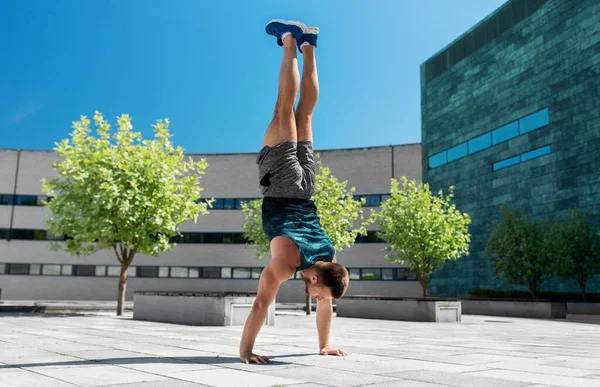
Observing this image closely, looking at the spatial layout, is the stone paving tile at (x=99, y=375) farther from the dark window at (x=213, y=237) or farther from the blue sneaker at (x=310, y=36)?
the dark window at (x=213, y=237)

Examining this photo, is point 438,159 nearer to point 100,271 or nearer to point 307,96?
point 100,271

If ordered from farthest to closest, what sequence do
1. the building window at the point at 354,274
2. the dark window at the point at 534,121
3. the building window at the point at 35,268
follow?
the building window at the point at 354,274 < the building window at the point at 35,268 < the dark window at the point at 534,121

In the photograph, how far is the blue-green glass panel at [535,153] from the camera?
31688 mm

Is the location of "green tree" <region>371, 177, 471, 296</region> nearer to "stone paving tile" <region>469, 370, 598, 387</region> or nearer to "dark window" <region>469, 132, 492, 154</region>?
"dark window" <region>469, 132, 492, 154</region>

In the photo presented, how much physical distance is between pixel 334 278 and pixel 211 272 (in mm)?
36592

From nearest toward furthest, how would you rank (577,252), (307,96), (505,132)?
(307,96) < (577,252) < (505,132)

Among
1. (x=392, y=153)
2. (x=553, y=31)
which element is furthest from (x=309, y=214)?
(x=392, y=153)

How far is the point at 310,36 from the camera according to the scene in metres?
5.23

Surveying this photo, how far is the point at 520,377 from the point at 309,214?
236 cm

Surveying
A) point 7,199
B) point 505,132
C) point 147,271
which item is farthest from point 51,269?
point 505,132

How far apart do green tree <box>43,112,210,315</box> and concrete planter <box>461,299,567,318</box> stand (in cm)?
1288

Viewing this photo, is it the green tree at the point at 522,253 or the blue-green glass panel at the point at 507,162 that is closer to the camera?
the green tree at the point at 522,253

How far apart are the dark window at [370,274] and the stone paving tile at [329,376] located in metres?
35.3

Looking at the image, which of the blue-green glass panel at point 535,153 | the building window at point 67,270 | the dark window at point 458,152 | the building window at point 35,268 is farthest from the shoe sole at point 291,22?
the building window at point 35,268
